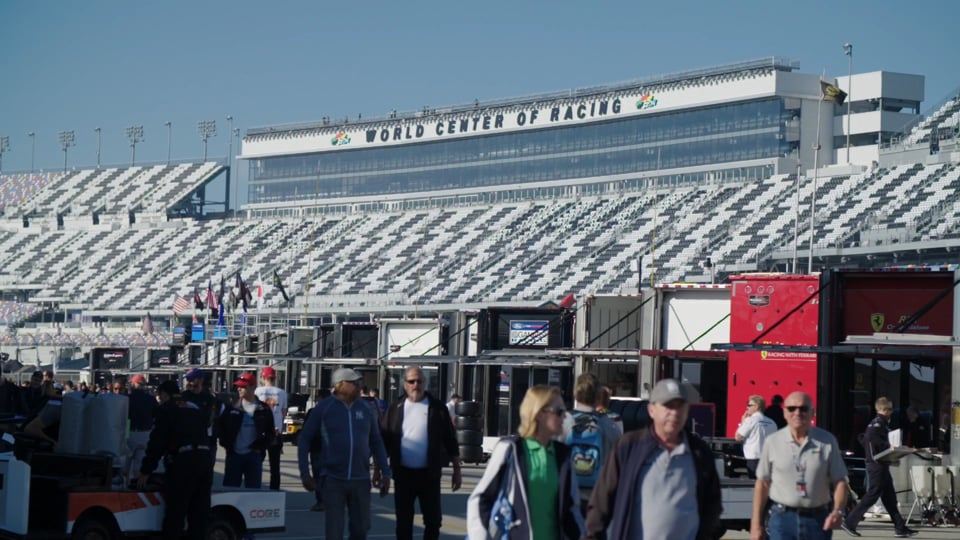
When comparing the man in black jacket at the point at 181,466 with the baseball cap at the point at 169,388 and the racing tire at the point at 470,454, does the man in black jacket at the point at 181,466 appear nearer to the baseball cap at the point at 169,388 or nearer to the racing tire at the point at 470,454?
the baseball cap at the point at 169,388

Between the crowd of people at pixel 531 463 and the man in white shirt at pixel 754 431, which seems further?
the man in white shirt at pixel 754 431

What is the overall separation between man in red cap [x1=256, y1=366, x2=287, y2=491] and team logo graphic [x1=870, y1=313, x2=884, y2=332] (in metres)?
7.79

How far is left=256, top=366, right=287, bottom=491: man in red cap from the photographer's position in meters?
18.8

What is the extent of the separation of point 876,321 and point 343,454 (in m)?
12.0

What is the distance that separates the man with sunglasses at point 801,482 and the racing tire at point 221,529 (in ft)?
16.4

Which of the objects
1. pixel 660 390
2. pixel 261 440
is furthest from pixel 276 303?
pixel 660 390

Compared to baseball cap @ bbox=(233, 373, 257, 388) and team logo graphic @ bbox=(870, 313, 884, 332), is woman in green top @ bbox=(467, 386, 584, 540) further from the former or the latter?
team logo graphic @ bbox=(870, 313, 884, 332)

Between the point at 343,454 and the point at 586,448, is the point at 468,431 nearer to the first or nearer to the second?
the point at 343,454

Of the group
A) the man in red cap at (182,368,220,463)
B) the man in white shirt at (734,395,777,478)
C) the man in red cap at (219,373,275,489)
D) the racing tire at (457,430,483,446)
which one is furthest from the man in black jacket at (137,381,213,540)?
the racing tire at (457,430,483,446)

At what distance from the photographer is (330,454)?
11.4m

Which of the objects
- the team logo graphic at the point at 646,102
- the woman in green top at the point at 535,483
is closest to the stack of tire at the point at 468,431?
the woman in green top at the point at 535,483

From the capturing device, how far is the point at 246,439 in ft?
50.4

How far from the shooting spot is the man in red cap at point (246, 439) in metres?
15.2

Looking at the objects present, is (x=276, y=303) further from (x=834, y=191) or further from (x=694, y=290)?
(x=694, y=290)
